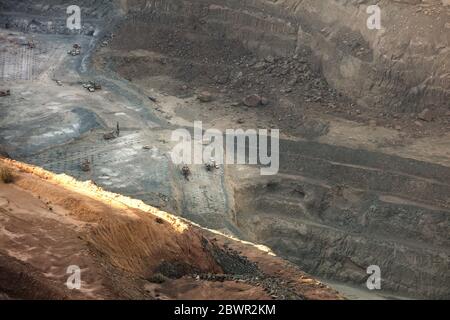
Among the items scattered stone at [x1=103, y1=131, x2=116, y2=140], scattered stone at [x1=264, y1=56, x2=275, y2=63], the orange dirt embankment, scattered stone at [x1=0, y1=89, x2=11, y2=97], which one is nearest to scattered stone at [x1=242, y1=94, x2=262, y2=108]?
scattered stone at [x1=264, y1=56, x2=275, y2=63]

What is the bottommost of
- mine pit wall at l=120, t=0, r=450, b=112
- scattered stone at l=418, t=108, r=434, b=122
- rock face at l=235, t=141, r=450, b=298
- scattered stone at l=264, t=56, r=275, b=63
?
rock face at l=235, t=141, r=450, b=298

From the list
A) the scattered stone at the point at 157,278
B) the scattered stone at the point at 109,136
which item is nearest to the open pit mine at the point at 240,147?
the scattered stone at the point at 157,278

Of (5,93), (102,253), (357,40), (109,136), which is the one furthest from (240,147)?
(102,253)

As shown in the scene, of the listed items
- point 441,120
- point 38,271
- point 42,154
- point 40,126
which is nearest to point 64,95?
point 40,126

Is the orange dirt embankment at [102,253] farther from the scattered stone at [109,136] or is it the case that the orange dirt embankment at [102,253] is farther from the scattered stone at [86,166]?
the scattered stone at [109,136]

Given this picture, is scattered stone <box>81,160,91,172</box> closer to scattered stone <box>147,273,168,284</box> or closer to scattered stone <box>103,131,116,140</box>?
scattered stone <box>103,131,116,140</box>

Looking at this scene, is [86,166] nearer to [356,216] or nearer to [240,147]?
[240,147]
